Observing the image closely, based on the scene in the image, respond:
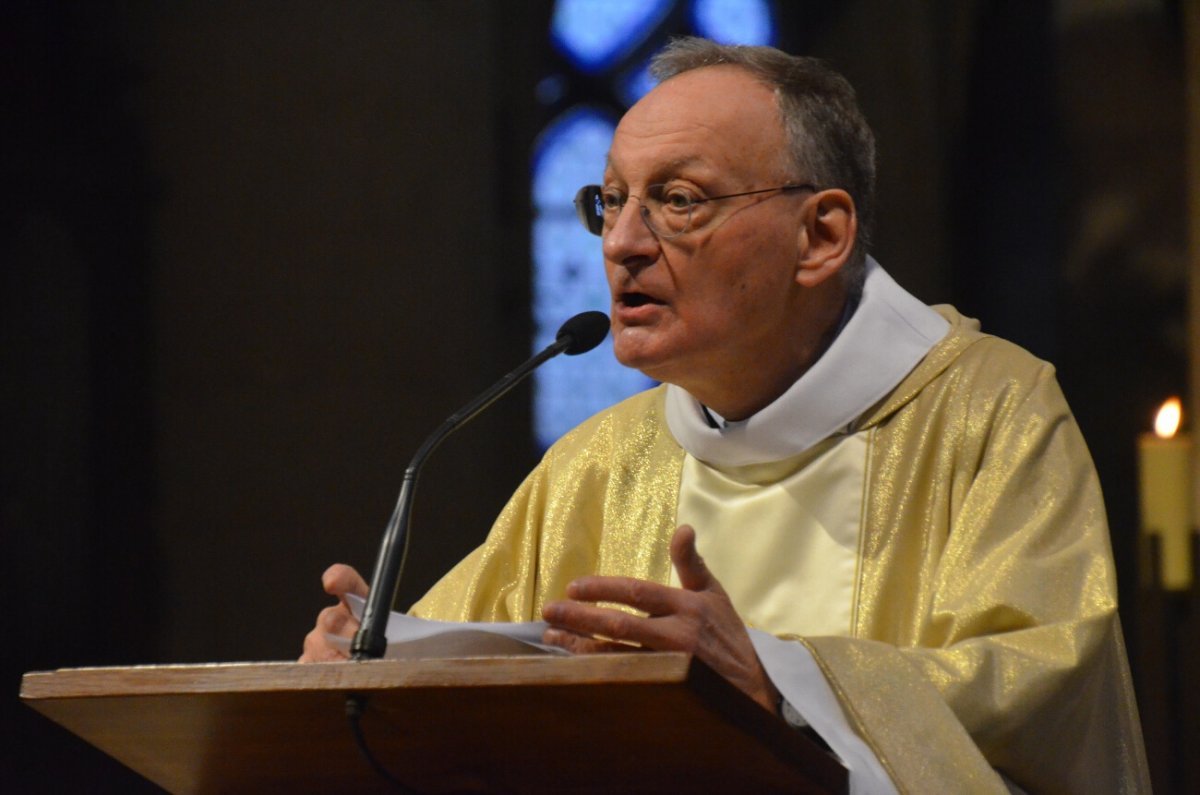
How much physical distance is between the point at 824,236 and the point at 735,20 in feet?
13.1

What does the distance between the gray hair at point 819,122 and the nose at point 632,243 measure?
294 millimetres

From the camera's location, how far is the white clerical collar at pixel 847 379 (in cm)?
295

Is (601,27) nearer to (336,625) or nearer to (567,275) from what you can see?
(567,275)

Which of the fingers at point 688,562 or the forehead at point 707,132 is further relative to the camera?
the forehead at point 707,132

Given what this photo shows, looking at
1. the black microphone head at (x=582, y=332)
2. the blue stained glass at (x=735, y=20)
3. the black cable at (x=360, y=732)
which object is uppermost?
the blue stained glass at (x=735, y=20)

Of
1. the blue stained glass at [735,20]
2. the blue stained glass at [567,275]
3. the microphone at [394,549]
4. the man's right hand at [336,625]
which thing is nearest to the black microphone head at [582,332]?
the microphone at [394,549]

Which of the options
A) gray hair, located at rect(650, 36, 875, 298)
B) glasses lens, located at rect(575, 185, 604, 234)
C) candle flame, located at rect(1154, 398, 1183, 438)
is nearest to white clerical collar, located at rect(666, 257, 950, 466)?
gray hair, located at rect(650, 36, 875, 298)

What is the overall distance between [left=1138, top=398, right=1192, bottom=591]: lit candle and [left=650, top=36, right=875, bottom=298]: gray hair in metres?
0.85

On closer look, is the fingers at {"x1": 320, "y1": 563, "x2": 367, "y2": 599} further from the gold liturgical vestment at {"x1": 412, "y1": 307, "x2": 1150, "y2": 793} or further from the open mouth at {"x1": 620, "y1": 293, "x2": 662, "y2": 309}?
the open mouth at {"x1": 620, "y1": 293, "x2": 662, "y2": 309}

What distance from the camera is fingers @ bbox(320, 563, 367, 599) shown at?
7.52ft

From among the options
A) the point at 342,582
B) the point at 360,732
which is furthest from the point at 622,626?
the point at 342,582

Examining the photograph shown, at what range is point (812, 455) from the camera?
Result: 2998 mm

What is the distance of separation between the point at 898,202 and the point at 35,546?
3.19 meters

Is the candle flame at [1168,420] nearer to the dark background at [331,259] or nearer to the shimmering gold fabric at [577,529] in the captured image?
the shimmering gold fabric at [577,529]
